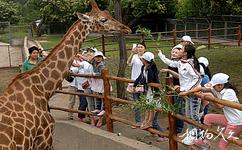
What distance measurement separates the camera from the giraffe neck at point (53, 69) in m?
5.54

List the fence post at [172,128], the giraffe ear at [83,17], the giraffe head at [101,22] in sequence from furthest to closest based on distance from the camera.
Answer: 1. the giraffe head at [101,22]
2. the giraffe ear at [83,17]
3. the fence post at [172,128]

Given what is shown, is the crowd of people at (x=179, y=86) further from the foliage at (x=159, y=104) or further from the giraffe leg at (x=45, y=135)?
the giraffe leg at (x=45, y=135)

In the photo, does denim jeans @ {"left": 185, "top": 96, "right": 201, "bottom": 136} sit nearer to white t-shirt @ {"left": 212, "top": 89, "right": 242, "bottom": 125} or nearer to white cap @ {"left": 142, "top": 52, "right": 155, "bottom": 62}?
white t-shirt @ {"left": 212, "top": 89, "right": 242, "bottom": 125}

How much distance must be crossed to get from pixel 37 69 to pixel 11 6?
3475cm

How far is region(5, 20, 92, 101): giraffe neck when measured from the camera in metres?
5.54

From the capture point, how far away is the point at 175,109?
17.9 ft

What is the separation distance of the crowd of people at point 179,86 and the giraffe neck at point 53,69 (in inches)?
24.1

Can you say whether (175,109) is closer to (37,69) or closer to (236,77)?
(37,69)

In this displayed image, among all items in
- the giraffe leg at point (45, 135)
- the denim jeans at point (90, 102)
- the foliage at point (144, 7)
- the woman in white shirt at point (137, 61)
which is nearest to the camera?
the giraffe leg at point (45, 135)

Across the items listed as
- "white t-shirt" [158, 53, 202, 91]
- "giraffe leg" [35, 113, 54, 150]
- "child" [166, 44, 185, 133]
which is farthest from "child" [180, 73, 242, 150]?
"giraffe leg" [35, 113, 54, 150]

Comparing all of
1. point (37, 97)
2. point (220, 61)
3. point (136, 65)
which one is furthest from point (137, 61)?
point (220, 61)

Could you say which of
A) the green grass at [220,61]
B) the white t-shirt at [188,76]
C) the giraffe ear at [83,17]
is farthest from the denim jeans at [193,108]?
the green grass at [220,61]

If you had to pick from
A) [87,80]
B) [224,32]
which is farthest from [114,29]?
[224,32]

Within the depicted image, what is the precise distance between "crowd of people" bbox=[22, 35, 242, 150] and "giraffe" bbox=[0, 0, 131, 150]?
0.64m
